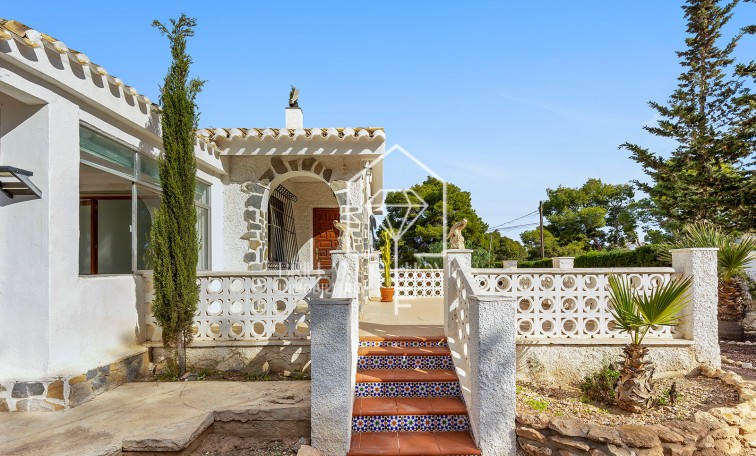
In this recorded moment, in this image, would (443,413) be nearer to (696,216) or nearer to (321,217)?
(321,217)

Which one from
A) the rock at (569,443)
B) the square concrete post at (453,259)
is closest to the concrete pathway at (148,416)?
the square concrete post at (453,259)

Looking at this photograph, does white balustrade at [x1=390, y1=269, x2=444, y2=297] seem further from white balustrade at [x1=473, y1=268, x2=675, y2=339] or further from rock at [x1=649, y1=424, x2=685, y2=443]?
rock at [x1=649, y1=424, x2=685, y2=443]

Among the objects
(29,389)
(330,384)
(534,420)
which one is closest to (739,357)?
(534,420)

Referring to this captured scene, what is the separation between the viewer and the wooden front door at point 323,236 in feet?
35.2

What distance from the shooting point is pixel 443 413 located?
4.15 metres

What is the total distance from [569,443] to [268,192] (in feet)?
20.6

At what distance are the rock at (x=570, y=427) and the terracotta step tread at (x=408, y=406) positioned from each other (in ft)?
2.71

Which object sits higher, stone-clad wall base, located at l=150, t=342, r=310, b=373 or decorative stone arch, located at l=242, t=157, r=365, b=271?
decorative stone arch, located at l=242, t=157, r=365, b=271

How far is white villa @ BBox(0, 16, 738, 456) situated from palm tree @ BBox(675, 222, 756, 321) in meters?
3.18

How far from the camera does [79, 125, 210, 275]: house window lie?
4781mm

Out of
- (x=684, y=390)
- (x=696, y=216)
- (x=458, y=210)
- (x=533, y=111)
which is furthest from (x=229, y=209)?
(x=458, y=210)

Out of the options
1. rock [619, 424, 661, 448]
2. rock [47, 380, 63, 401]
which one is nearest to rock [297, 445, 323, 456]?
rock [47, 380, 63, 401]

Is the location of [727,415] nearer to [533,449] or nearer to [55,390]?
[533,449]

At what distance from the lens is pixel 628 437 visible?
374cm
